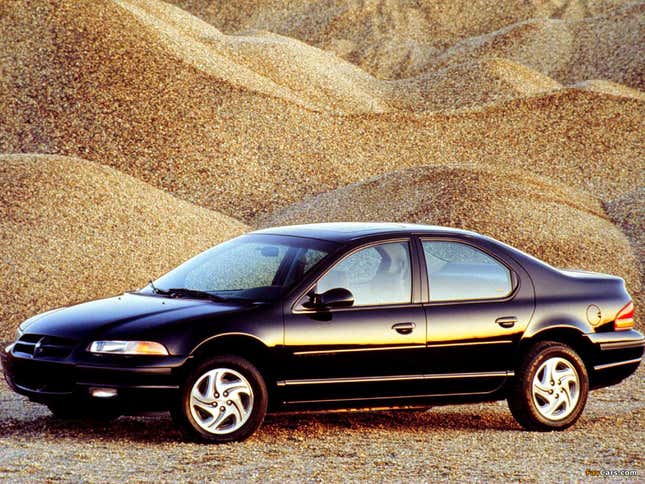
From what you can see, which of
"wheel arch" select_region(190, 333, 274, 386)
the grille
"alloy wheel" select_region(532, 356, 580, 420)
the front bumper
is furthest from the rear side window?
the grille

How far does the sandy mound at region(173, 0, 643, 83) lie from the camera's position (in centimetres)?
4472

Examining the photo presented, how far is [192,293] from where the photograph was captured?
807cm

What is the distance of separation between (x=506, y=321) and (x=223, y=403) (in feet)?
7.37

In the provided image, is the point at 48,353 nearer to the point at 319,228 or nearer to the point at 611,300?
the point at 319,228

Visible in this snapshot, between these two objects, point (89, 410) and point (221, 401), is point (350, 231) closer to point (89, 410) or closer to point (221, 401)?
point (221, 401)

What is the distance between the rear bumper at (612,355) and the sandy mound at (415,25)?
115 ft

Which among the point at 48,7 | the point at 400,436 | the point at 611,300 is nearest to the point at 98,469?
the point at 400,436

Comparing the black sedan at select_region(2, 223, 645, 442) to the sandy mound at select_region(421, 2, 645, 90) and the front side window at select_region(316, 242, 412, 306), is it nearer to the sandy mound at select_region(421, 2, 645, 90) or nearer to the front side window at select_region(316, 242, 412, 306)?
the front side window at select_region(316, 242, 412, 306)

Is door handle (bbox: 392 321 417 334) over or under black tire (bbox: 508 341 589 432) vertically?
over

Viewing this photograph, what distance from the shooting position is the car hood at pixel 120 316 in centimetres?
736

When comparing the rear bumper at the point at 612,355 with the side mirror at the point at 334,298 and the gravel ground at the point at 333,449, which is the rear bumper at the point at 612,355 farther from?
the side mirror at the point at 334,298

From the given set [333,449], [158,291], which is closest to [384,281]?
[333,449]

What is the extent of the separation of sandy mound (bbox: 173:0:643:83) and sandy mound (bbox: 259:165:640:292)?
22.6 m

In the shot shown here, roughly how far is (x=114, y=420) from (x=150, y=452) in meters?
1.29
